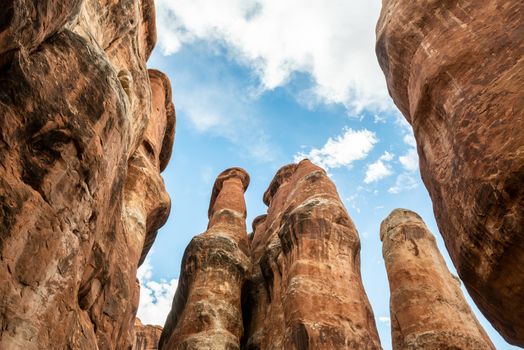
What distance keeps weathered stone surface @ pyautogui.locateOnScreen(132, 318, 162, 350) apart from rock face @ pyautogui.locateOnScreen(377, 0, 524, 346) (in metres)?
34.0

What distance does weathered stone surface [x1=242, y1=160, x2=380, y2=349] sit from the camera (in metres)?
14.5

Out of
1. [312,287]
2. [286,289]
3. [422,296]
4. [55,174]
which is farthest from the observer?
[422,296]

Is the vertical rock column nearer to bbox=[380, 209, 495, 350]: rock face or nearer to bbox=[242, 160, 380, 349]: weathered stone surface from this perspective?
bbox=[242, 160, 380, 349]: weathered stone surface

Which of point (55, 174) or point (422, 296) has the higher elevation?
point (422, 296)

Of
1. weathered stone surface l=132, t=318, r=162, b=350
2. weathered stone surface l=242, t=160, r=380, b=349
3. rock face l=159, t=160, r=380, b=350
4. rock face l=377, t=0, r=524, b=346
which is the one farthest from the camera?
weathered stone surface l=132, t=318, r=162, b=350

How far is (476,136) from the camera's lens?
270 inches

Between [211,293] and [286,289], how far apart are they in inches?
144

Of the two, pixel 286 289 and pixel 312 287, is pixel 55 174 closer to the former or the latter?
pixel 312 287

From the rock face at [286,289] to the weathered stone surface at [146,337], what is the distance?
18854mm

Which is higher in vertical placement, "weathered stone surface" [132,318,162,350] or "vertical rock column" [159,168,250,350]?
"weathered stone surface" [132,318,162,350]

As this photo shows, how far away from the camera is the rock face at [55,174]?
589 centimetres

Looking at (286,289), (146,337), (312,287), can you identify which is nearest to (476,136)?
(312,287)

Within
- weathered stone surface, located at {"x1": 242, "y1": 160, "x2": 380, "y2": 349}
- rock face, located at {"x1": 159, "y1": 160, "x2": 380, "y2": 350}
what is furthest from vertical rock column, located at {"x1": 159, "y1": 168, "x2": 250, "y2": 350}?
weathered stone surface, located at {"x1": 242, "y1": 160, "x2": 380, "y2": 349}

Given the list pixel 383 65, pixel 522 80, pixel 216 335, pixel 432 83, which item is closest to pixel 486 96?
pixel 522 80
